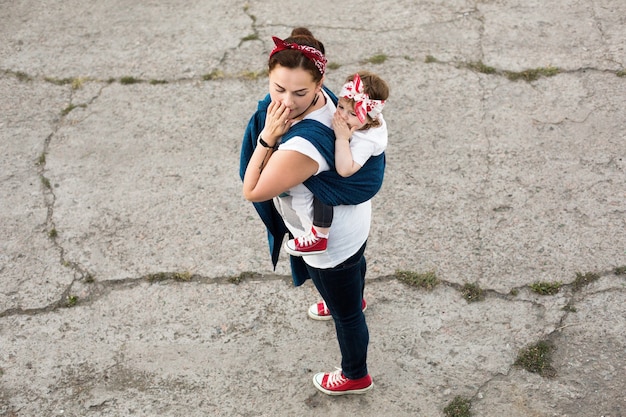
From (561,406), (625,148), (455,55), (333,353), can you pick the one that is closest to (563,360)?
(561,406)

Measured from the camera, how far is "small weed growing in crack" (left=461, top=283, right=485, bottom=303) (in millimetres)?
3480

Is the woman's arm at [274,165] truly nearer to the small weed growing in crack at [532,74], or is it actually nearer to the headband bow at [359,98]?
the headband bow at [359,98]

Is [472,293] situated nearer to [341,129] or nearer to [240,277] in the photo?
[240,277]

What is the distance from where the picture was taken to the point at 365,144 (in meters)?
2.32

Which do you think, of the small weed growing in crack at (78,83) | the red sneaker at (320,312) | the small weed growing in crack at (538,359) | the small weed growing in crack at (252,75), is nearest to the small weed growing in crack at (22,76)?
the small weed growing in crack at (78,83)

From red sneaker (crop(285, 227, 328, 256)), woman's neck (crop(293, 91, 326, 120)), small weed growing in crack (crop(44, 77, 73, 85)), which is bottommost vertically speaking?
small weed growing in crack (crop(44, 77, 73, 85))

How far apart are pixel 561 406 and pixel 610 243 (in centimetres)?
115

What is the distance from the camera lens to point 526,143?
437cm

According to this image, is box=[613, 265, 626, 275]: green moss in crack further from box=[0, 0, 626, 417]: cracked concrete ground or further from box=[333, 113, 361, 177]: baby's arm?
box=[333, 113, 361, 177]: baby's arm

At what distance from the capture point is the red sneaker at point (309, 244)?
2.44m

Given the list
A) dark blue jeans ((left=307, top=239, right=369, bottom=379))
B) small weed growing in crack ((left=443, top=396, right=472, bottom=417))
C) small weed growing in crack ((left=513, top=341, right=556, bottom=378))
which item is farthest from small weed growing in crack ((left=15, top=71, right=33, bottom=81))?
small weed growing in crack ((left=513, top=341, right=556, bottom=378))

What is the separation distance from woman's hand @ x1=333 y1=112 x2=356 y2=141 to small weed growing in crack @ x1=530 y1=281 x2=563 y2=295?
1747 millimetres

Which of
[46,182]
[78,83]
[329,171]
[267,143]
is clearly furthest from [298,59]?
[78,83]

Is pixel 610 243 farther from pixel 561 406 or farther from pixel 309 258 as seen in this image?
pixel 309 258
